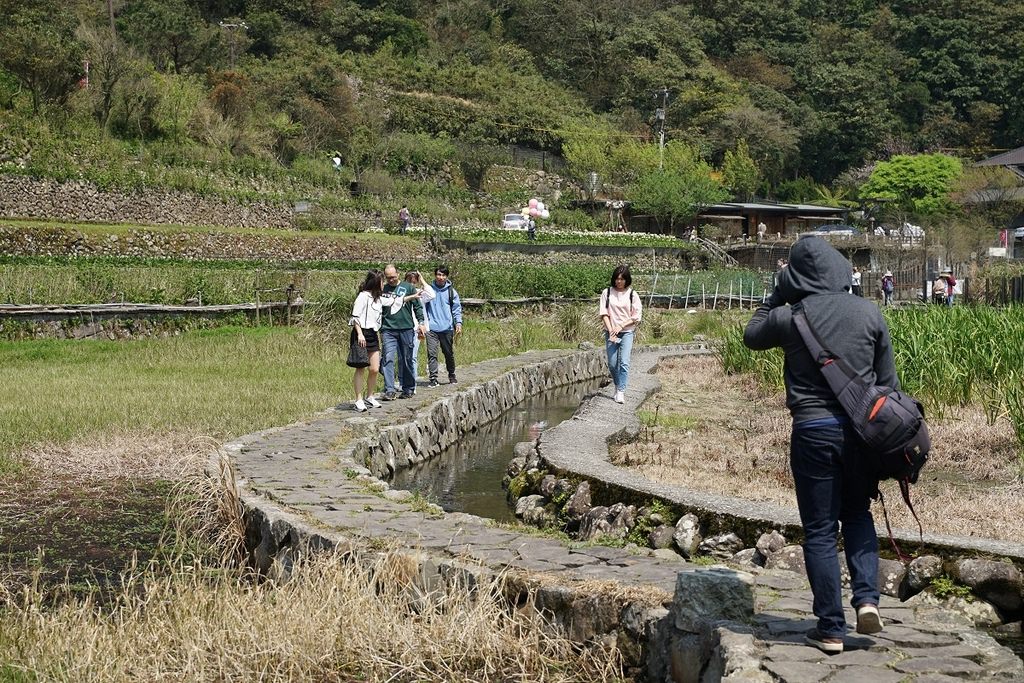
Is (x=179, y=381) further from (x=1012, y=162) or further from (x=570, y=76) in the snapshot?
(x=570, y=76)

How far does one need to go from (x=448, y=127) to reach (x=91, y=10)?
22453mm

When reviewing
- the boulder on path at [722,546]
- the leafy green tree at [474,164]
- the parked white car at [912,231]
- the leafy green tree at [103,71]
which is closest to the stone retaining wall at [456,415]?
the boulder on path at [722,546]

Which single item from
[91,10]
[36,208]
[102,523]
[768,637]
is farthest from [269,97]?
[768,637]

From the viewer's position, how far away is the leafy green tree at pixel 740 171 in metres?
76.6

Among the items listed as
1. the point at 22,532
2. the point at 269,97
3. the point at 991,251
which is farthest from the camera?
the point at 269,97

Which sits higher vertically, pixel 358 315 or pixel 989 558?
pixel 358 315

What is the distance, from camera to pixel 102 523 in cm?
876

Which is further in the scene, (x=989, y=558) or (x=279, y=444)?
(x=279, y=444)

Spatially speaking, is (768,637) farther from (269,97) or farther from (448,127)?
(448,127)

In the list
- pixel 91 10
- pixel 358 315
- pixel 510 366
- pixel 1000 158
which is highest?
pixel 91 10

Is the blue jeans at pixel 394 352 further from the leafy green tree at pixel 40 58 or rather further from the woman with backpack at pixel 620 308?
the leafy green tree at pixel 40 58

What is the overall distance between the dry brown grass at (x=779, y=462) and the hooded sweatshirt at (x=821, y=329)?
3035 mm

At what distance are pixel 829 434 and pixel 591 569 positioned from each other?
1.86 m

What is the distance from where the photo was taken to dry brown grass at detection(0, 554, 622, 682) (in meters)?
5.57
